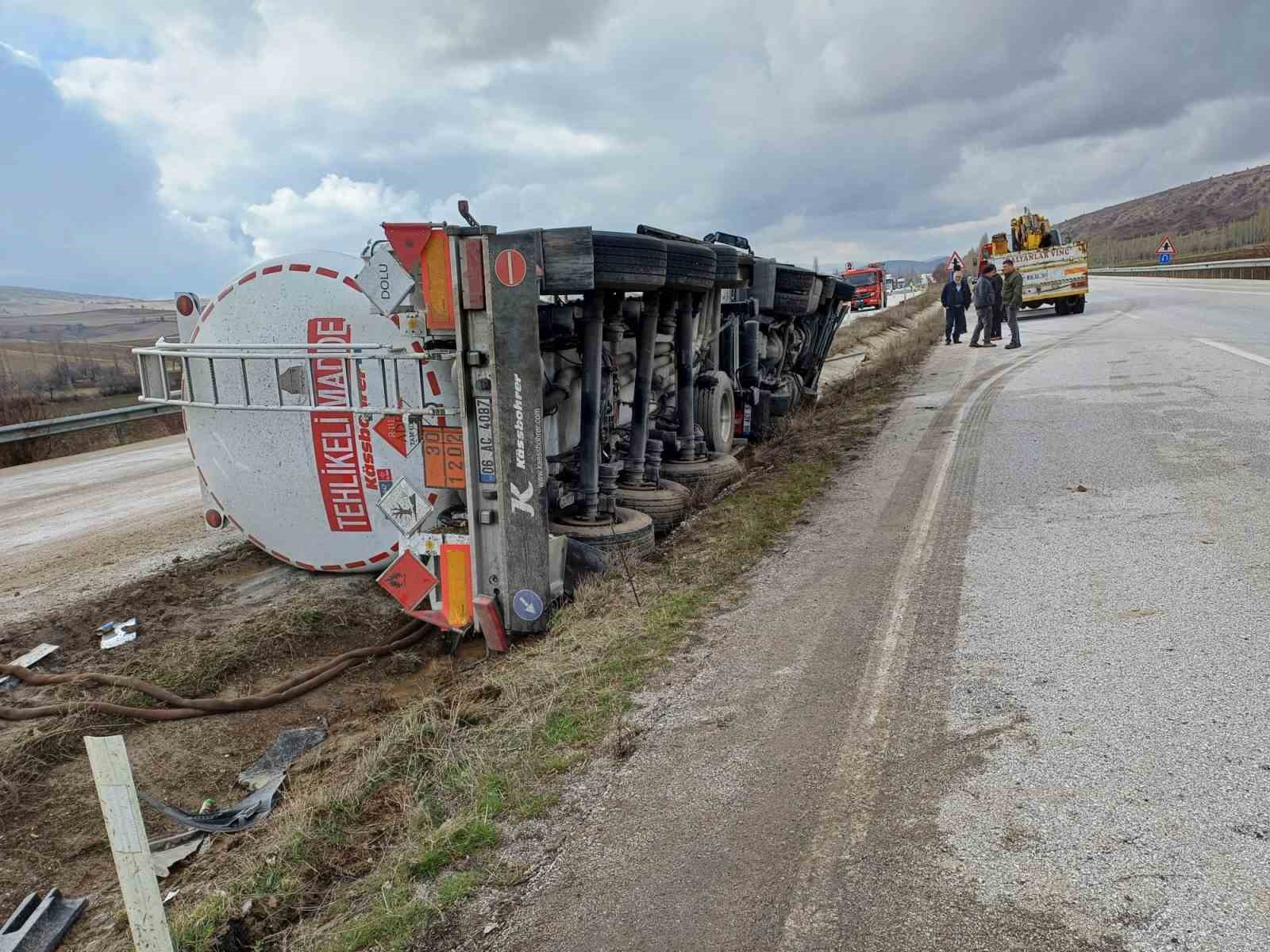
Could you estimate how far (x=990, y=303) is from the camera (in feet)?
57.6

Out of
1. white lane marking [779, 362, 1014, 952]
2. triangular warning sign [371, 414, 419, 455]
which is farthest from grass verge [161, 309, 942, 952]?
triangular warning sign [371, 414, 419, 455]

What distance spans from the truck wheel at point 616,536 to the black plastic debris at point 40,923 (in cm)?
296

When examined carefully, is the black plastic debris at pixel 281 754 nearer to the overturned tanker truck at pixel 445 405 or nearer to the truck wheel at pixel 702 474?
the overturned tanker truck at pixel 445 405

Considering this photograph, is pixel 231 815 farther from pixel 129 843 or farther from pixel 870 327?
pixel 870 327

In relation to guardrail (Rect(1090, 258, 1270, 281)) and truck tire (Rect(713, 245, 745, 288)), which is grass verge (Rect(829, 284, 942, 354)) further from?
truck tire (Rect(713, 245, 745, 288))

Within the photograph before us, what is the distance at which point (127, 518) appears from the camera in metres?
8.09

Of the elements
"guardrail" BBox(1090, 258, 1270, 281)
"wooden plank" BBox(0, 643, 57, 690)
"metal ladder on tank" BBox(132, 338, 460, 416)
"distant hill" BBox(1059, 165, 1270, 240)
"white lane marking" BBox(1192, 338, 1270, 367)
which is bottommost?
"wooden plank" BBox(0, 643, 57, 690)

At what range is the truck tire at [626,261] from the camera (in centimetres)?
476

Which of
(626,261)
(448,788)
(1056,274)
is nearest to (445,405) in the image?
(626,261)

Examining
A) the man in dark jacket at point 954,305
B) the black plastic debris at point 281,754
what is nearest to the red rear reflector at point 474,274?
the black plastic debris at point 281,754

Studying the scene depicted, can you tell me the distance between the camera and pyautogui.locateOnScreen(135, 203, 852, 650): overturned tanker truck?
4496 millimetres

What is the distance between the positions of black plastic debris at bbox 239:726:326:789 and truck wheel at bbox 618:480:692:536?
2.68 metres

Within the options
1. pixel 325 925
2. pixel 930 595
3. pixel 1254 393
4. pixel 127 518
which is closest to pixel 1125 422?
pixel 1254 393

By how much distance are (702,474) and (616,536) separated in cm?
199
